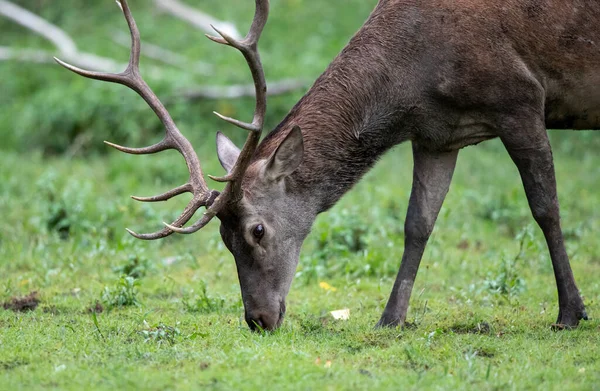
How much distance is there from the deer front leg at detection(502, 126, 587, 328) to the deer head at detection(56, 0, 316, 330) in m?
1.48

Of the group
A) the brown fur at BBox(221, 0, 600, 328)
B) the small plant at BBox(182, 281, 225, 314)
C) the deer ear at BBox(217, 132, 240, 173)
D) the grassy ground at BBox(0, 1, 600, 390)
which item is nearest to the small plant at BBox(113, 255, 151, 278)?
the grassy ground at BBox(0, 1, 600, 390)

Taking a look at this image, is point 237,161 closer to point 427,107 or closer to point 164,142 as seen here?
point 164,142

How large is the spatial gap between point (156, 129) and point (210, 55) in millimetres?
3286

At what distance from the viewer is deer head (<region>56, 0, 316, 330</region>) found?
5680 mm

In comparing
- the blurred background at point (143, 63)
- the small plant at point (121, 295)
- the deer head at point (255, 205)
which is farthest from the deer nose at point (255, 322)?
the blurred background at point (143, 63)

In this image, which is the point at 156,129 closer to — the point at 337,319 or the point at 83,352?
the point at 337,319

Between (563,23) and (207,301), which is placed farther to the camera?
(207,301)

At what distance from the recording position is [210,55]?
15.5 m

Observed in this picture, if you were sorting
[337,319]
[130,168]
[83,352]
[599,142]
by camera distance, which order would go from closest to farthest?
[83,352], [337,319], [130,168], [599,142]

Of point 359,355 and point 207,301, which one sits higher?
point 359,355

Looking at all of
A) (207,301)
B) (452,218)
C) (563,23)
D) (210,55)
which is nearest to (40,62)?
(210,55)

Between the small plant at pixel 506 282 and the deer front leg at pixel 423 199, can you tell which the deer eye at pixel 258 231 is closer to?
the deer front leg at pixel 423 199

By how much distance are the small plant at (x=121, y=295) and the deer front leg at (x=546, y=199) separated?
2866 millimetres

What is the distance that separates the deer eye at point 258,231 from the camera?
5.87 metres
